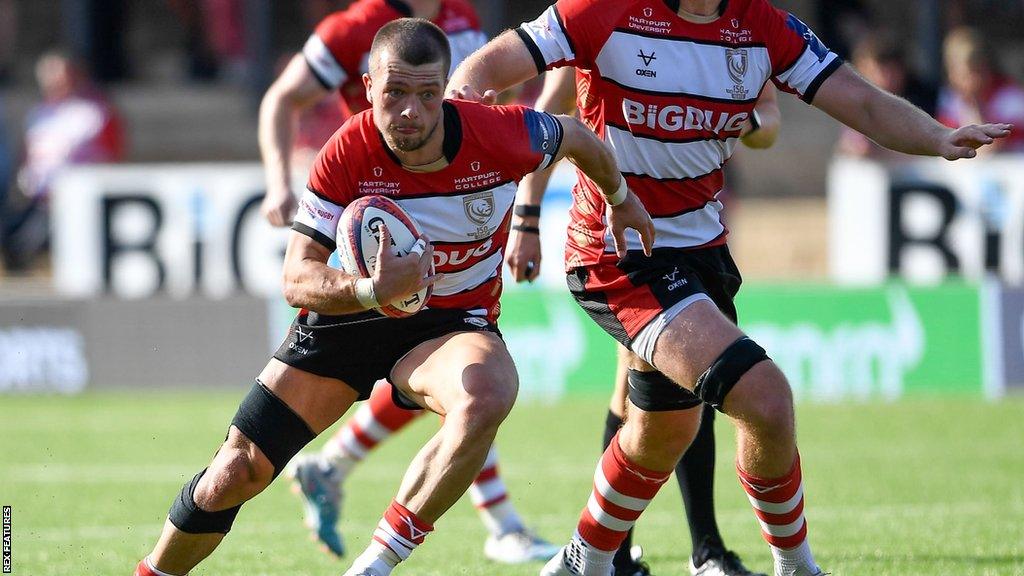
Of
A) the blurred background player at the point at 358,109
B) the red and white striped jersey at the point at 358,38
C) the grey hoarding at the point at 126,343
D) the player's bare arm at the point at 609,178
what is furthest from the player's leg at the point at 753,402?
the grey hoarding at the point at 126,343

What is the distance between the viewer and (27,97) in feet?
63.1

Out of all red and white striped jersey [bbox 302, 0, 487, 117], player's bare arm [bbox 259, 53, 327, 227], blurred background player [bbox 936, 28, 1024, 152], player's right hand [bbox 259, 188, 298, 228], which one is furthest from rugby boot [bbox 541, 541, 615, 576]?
blurred background player [bbox 936, 28, 1024, 152]

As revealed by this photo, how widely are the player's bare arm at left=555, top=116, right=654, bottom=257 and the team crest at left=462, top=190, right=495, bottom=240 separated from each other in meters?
0.27

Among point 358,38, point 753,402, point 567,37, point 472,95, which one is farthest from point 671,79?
point 358,38

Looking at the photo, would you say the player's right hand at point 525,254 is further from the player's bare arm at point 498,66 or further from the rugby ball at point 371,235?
the rugby ball at point 371,235

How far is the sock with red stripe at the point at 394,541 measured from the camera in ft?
16.2

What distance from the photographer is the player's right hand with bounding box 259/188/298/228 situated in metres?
6.65

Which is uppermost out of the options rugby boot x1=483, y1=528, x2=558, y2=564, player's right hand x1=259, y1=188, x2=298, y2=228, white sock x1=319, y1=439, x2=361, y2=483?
player's right hand x1=259, y1=188, x2=298, y2=228

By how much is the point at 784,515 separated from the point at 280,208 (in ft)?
8.61

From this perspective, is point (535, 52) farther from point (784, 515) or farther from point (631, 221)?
point (784, 515)

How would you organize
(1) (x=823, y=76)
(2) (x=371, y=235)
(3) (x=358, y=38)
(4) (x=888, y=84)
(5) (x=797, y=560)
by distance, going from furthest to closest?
(4) (x=888, y=84)
(3) (x=358, y=38)
(1) (x=823, y=76)
(5) (x=797, y=560)
(2) (x=371, y=235)

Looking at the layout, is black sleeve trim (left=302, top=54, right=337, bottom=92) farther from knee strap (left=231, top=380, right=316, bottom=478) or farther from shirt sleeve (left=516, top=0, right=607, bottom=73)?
knee strap (left=231, top=380, right=316, bottom=478)

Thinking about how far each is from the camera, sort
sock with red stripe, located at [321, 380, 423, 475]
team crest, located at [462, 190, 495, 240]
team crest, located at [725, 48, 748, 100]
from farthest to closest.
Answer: sock with red stripe, located at [321, 380, 423, 475] → team crest, located at [725, 48, 748, 100] → team crest, located at [462, 190, 495, 240]

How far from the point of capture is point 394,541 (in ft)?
16.2
